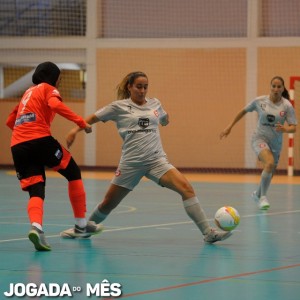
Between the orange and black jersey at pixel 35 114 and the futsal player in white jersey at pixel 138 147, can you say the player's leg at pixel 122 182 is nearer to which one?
the futsal player in white jersey at pixel 138 147

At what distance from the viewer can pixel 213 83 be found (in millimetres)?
26078

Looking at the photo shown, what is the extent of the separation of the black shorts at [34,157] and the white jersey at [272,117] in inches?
229

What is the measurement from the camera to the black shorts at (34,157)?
866 cm

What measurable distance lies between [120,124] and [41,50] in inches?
709

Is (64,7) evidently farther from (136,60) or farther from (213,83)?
(213,83)

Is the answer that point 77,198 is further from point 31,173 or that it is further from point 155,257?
point 155,257

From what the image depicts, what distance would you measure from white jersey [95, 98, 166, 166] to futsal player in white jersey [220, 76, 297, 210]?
428cm

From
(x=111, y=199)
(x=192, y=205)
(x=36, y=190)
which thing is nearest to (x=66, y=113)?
(x=36, y=190)

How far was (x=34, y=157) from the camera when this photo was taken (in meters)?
8.70

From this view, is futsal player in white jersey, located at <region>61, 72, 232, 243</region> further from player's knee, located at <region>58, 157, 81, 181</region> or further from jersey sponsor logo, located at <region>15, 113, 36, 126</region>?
jersey sponsor logo, located at <region>15, 113, 36, 126</region>

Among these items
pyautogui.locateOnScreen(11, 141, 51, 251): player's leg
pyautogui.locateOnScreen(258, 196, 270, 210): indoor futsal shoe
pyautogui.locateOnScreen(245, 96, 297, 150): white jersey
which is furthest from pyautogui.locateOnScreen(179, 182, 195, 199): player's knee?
pyautogui.locateOnScreen(245, 96, 297, 150): white jersey

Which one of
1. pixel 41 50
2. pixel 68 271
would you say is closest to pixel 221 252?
pixel 68 271

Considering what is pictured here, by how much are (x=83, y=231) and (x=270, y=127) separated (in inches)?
206

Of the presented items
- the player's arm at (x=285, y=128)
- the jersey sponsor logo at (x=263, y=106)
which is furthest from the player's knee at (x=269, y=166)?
the jersey sponsor logo at (x=263, y=106)
